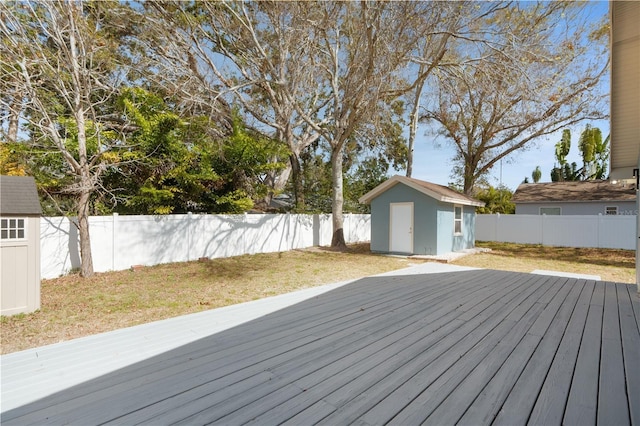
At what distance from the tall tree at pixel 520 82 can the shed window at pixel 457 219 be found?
158 inches

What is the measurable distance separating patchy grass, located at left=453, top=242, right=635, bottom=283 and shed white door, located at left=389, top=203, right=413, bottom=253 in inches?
74.6

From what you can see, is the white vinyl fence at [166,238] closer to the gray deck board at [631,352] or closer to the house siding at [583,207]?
the gray deck board at [631,352]

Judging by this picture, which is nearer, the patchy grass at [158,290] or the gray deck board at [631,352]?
the gray deck board at [631,352]

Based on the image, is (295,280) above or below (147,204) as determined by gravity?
below

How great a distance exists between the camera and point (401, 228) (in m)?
11.2

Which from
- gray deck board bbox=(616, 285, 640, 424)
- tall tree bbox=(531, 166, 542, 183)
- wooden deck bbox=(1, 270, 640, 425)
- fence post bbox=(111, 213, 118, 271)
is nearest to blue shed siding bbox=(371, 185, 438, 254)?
gray deck board bbox=(616, 285, 640, 424)

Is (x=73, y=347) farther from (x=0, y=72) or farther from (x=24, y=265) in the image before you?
(x=0, y=72)

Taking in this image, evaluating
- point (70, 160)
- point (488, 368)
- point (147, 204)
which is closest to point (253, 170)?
point (147, 204)

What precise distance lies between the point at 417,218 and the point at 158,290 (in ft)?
26.9

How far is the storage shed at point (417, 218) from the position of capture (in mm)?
10344

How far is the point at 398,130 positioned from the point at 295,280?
1235 cm

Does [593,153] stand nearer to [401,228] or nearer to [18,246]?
[401,228]

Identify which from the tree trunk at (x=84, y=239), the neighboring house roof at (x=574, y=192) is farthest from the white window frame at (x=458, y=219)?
the tree trunk at (x=84, y=239)

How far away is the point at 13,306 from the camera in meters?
4.18
